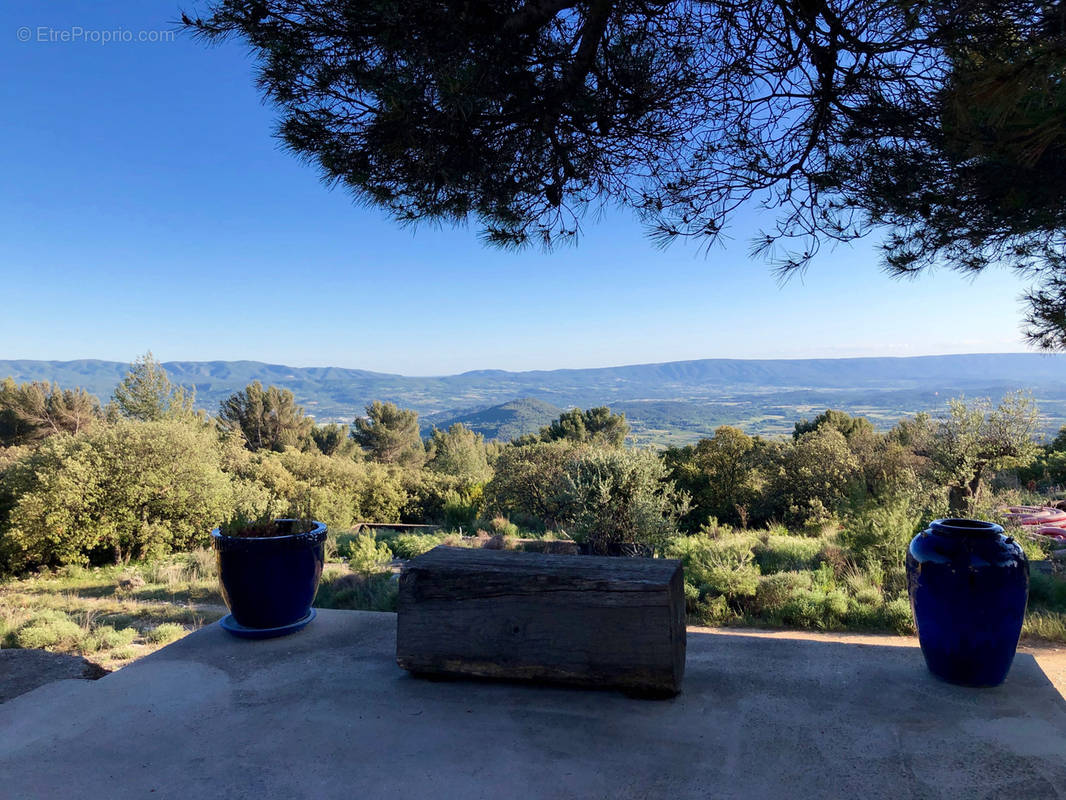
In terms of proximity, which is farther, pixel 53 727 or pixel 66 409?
A: pixel 66 409

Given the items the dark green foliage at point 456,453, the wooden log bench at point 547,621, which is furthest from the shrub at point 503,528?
the dark green foliage at point 456,453

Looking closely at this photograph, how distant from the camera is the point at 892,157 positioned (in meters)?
3.47

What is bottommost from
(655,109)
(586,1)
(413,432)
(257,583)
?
(413,432)

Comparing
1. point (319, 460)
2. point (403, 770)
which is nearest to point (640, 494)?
point (403, 770)

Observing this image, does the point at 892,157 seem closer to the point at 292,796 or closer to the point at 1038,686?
the point at 1038,686

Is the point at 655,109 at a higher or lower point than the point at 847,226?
higher

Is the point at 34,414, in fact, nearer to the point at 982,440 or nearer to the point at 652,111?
the point at 652,111

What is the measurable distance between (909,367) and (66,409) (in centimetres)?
21631

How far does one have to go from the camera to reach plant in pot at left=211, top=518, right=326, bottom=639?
3125 mm

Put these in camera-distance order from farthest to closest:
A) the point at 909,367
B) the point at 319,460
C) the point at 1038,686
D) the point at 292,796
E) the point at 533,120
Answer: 1. the point at 909,367
2. the point at 319,460
3. the point at 533,120
4. the point at 1038,686
5. the point at 292,796

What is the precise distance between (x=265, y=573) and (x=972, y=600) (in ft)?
10.2

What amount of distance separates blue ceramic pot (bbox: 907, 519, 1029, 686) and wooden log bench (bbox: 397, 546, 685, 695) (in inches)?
39.4

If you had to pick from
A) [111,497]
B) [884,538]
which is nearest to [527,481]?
[111,497]

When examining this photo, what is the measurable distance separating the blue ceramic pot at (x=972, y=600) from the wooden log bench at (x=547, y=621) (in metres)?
1.00
